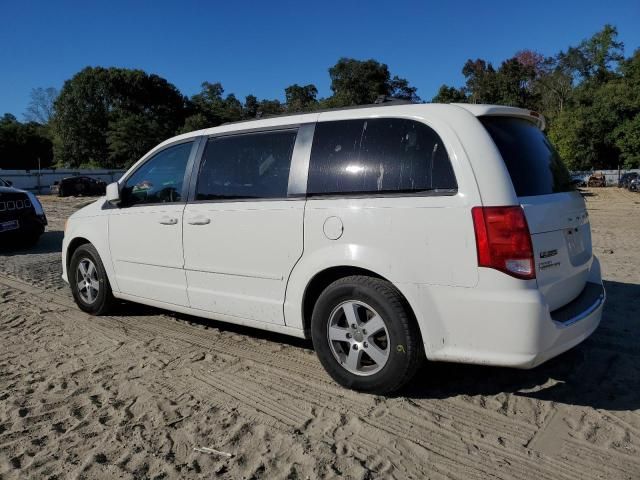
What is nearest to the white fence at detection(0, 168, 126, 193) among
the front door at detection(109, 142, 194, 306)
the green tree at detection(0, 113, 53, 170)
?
the green tree at detection(0, 113, 53, 170)

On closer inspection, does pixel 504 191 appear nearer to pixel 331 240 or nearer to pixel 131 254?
pixel 331 240

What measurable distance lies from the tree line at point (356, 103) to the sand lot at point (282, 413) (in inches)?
1728

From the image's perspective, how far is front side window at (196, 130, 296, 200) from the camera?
13.1ft

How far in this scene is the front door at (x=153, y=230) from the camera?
4625 mm

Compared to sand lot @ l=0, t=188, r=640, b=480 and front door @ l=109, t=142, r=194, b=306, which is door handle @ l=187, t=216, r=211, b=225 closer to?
front door @ l=109, t=142, r=194, b=306

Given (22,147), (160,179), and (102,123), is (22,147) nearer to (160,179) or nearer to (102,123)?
(102,123)

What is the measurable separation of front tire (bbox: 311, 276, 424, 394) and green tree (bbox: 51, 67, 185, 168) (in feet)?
187

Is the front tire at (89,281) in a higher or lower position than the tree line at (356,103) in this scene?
lower

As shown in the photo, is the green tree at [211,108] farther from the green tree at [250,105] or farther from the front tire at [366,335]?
the front tire at [366,335]

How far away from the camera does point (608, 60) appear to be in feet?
226

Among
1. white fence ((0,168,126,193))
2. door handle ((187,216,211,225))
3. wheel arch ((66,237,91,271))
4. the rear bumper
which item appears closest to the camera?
the rear bumper

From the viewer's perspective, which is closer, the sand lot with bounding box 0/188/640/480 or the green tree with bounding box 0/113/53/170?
the sand lot with bounding box 0/188/640/480

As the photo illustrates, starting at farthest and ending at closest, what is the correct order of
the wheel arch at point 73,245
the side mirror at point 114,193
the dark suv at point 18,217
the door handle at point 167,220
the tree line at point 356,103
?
the tree line at point 356,103, the dark suv at point 18,217, the wheel arch at point 73,245, the side mirror at point 114,193, the door handle at point 167,220

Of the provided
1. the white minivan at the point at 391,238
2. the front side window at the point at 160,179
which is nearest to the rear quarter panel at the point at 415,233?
the white minivan at the point at 391,238
